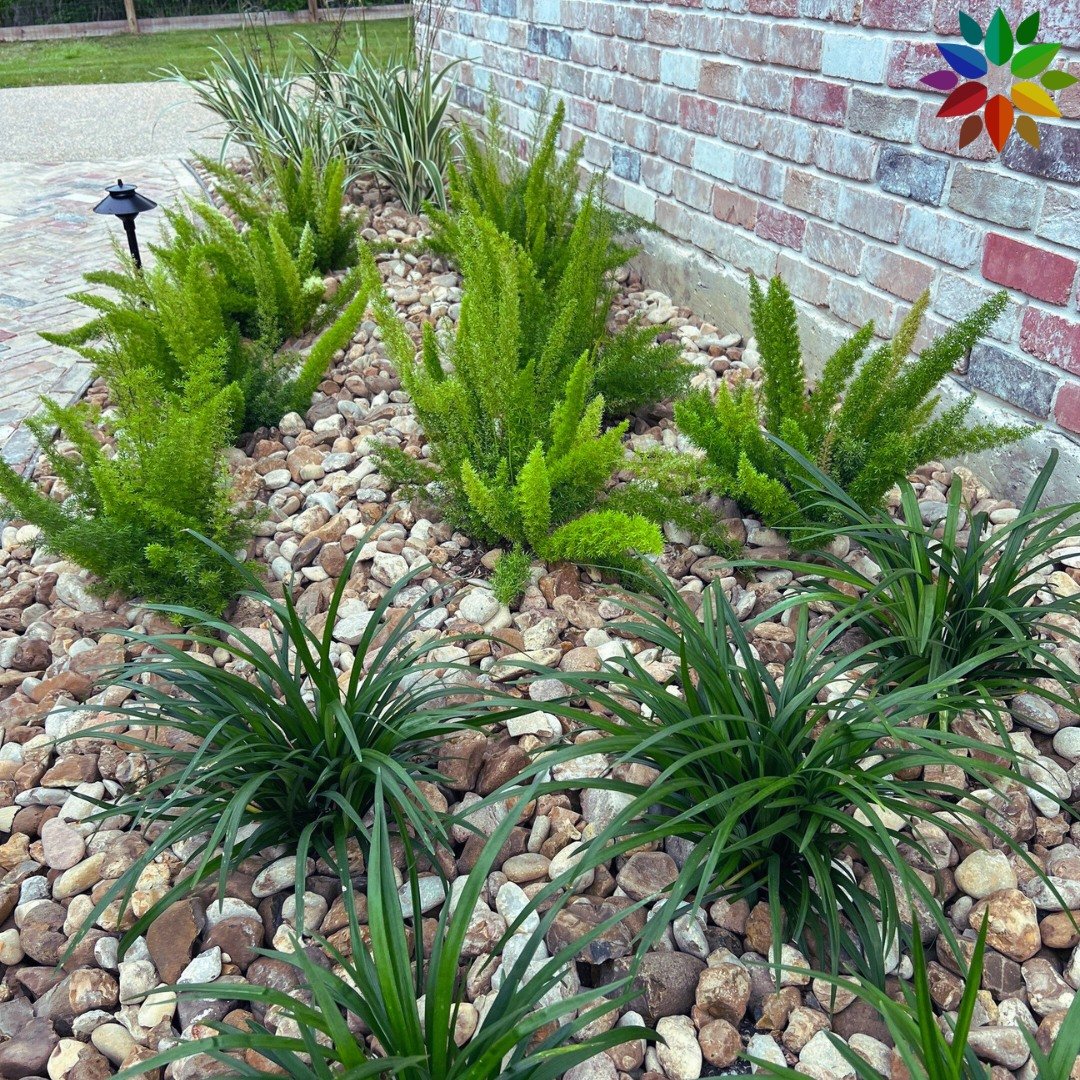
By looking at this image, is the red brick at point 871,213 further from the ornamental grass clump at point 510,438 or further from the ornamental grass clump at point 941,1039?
the ornamental grass clump at point 941,1039

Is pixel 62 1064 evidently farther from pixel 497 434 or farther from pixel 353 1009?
pixel 497 434

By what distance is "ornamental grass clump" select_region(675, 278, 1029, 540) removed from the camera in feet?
6.27

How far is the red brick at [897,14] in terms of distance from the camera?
2.22m

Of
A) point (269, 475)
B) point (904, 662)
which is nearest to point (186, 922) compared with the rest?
point (904, 662)

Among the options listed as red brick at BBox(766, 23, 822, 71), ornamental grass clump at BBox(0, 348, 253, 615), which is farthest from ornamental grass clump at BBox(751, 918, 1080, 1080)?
red brick at BBox(766, 23, 822, 71)

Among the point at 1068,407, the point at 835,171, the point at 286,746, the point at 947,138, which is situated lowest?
the point at 286,746

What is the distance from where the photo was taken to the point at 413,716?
151cm

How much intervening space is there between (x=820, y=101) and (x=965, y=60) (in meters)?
0.54

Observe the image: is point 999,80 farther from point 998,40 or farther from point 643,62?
point 643,62

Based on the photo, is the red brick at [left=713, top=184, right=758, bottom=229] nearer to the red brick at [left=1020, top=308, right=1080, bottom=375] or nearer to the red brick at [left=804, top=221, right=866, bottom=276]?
the red brick at [left=804, top=221, right=866, bottom=276]

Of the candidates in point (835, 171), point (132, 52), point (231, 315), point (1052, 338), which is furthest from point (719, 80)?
point (132, 52)

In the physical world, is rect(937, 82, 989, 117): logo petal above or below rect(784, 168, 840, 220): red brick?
above

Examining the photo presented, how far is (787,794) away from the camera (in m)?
1.33

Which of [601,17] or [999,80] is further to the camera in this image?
[601,17]
